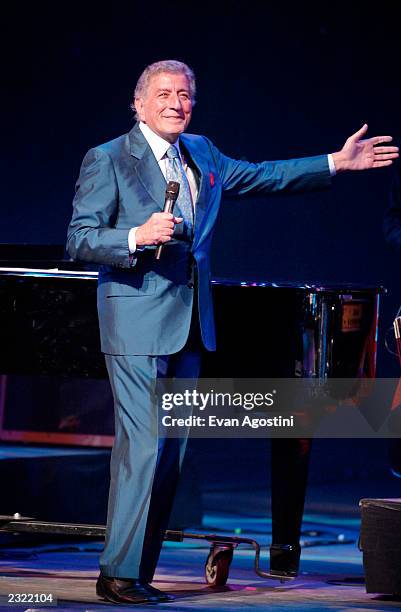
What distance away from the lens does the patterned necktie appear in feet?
12.2

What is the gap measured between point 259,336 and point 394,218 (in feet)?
2.81

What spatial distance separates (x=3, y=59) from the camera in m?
7.08

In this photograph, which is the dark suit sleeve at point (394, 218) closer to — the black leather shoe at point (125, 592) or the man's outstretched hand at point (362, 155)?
the man's outstretched hand at point (362, 155)

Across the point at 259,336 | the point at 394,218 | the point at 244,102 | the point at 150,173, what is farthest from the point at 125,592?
the point at 244,102

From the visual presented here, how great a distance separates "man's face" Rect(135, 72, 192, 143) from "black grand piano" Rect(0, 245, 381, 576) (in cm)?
74

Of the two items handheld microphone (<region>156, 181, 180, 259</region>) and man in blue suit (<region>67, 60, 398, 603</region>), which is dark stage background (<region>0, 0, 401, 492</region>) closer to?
man in blue suit (<region>67, 60, 398, 603</region>)

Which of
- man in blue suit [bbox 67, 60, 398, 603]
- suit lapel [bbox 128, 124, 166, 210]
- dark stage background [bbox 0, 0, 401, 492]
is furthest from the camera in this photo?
dark stage background [bbox 0, 0, 401, 492]

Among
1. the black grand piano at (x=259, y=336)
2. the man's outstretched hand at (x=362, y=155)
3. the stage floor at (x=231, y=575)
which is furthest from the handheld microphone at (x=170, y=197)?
the stage floor at (x=231, y=575)

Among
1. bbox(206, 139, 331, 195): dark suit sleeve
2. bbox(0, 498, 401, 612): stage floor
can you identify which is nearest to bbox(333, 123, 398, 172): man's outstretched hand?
bbox(206, 139, 331, 195): dark suit sleeve

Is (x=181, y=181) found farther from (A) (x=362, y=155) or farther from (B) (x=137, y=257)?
(A) (x=362, y=155)

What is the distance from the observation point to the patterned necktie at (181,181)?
3.71 m

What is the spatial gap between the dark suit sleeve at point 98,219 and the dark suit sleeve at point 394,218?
1415 mm

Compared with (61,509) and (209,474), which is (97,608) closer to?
(61,509)

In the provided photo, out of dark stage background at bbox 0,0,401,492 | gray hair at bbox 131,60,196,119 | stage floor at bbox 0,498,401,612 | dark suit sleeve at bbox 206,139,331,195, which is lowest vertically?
stage floor at bbox 0,498,401,612
